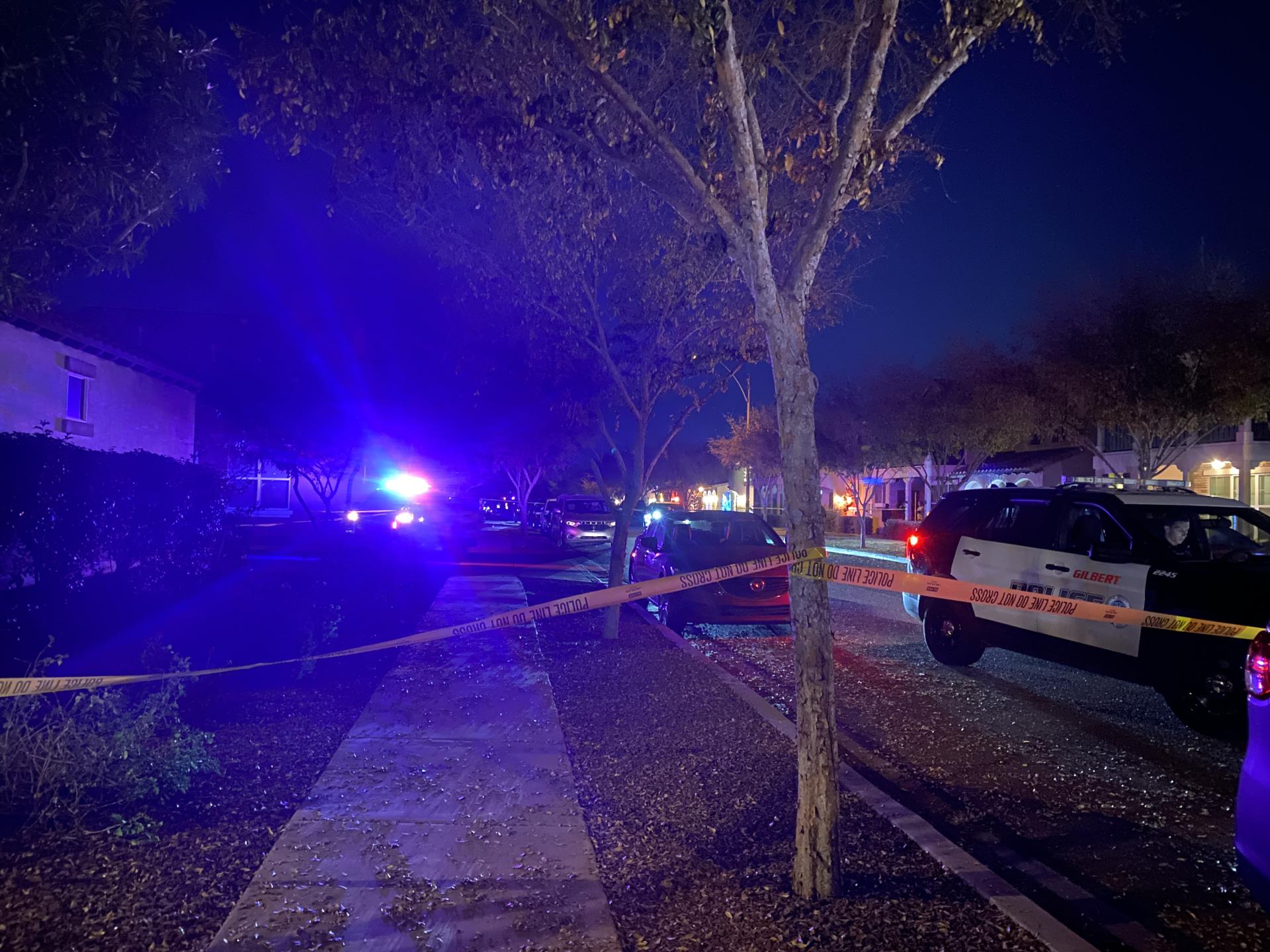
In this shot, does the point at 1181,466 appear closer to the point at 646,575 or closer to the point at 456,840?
the point at 646,575

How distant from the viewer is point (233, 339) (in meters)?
25.8

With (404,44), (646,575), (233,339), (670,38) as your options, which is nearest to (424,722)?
(404,44)

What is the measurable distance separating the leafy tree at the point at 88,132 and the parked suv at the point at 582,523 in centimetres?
2263

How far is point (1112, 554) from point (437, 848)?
5589mm

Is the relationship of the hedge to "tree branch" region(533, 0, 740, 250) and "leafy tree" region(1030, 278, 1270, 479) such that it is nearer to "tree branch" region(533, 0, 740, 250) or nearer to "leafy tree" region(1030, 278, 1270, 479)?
"tree branch" region(533, 0, 740, 250)

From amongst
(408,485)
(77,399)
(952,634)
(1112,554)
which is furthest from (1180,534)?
(408,485)

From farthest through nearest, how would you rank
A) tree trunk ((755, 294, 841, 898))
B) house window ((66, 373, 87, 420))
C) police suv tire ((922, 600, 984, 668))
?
house window ((66, 373, 87, 420)) < police suv tire ((922, 600, 984, 668)) < tree trunk ((755, 294, 841, 898))

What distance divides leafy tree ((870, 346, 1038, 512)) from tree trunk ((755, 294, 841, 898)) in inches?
792

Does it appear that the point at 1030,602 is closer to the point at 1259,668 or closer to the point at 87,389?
the point at 1259,668

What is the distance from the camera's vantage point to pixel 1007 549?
28.9 ft

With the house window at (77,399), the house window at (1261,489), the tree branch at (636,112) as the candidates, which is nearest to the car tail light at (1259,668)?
the tree branch at (636,112)

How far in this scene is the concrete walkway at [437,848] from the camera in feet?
11.8

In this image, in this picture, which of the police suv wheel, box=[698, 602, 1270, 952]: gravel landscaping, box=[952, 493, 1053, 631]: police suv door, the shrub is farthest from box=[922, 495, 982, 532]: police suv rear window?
the shrub

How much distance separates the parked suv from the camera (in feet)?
99.7
